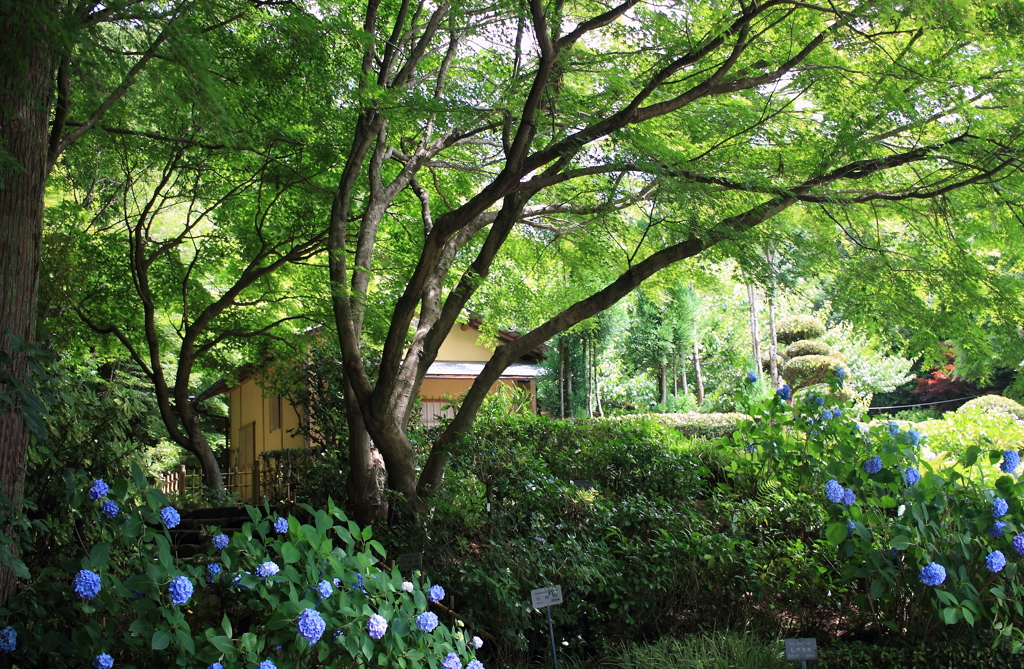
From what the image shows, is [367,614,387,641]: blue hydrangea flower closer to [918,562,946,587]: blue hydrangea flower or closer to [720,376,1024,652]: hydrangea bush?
[720,376,1024,652]: hydrangea bush

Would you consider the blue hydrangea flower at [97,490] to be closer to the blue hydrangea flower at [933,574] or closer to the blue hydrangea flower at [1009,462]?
the blue hydrangea flower at [933,574]

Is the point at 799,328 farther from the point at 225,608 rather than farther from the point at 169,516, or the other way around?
the point at 169,516

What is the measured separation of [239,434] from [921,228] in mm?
20149

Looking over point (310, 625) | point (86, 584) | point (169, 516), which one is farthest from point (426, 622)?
point (86, 584)

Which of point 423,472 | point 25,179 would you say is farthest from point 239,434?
point 25,179

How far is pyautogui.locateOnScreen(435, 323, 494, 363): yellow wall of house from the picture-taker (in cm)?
2067

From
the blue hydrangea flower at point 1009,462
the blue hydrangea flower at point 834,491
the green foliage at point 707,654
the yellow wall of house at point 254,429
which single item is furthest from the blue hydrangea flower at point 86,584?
the yellow wall of house at point 254,429

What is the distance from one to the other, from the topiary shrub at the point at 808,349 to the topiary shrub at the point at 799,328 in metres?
0.71

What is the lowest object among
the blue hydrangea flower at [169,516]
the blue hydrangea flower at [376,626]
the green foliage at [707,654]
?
the green foliage at [707,654]

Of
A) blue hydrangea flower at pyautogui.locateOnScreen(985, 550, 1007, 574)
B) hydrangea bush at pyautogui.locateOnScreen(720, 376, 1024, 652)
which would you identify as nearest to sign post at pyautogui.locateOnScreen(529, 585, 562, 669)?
hydrangea bush at pyautogui.locateOnScreen(720, 376, 1024, 652)

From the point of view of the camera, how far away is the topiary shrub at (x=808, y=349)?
25.8 meters

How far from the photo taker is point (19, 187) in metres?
4.60

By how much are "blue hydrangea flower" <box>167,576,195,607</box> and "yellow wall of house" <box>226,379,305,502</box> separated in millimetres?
12195

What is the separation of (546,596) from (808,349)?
22.8 m
